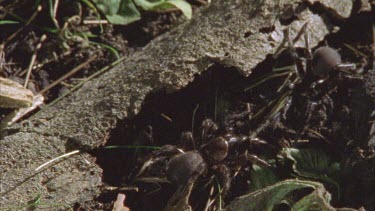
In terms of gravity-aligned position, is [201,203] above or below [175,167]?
below

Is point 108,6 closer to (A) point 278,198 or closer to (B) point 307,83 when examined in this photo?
(B) point 307,83

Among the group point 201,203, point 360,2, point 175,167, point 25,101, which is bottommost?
point 201,203

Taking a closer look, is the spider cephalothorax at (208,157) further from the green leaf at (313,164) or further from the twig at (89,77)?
the twig at (89,77)

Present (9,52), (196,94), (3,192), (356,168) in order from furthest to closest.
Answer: (9,52) → (196,94) → (356,168) → (3,192)

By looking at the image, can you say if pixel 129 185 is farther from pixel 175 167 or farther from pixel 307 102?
pixel 307 102

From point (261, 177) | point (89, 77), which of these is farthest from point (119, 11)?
point (261, 177)

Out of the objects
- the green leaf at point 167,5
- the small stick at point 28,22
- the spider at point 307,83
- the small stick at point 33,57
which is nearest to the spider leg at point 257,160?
the spider at point 307,83

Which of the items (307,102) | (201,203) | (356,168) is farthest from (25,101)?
(356,168)
